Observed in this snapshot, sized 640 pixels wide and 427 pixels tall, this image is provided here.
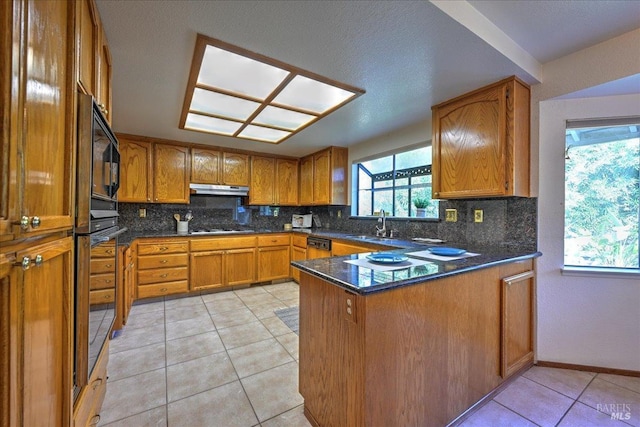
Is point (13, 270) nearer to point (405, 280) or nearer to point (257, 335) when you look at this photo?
point (405, 280)

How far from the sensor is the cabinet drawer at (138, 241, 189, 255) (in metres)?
3.24

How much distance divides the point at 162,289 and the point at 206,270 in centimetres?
55

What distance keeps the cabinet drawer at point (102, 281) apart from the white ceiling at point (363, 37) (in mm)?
1294

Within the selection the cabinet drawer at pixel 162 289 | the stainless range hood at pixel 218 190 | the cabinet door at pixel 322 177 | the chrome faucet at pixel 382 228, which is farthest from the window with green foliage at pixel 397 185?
the cabinet drawer at pixel 162 289

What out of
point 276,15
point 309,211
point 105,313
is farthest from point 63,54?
point 309,211

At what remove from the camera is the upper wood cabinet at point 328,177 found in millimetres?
3990

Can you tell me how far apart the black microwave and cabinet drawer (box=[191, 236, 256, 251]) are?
2293mm

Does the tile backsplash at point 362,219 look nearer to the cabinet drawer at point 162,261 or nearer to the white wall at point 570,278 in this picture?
the white wall at point 570,278

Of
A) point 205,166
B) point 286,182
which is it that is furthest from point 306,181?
point 205,166

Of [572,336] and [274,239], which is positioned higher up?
[274,239]

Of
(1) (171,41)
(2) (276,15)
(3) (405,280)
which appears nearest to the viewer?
(3) (405,280)

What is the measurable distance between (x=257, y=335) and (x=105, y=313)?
4.36 ft

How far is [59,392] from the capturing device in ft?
2.82

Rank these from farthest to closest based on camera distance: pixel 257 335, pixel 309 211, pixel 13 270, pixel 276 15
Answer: pixel 309 211 → pixel 257 335 → pixel 276 15 → pixel 13 270
